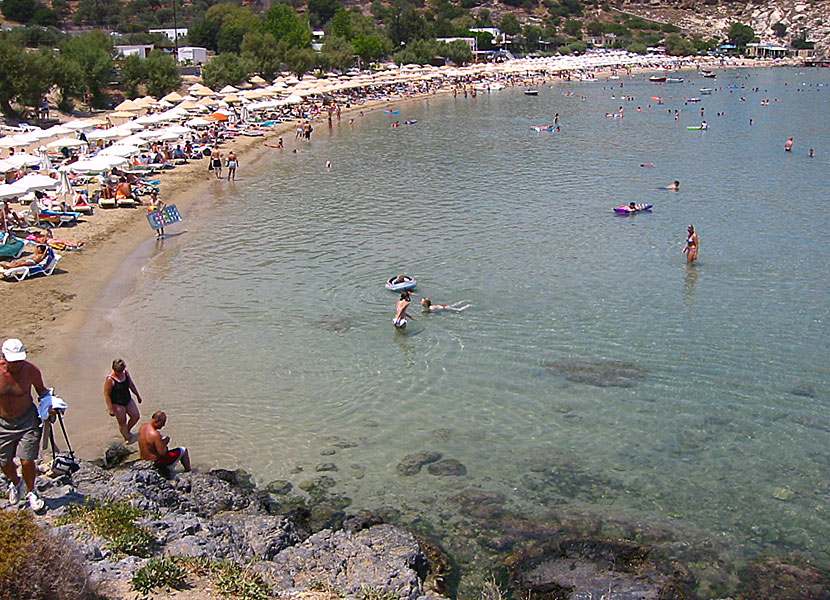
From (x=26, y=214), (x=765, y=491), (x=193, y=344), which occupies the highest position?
(x=26, y=214)

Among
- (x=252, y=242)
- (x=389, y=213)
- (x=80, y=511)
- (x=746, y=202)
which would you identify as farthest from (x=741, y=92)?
(x=80, y=511)

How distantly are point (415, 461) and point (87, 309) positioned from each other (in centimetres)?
1021

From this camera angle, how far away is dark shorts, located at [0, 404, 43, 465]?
8375 mm

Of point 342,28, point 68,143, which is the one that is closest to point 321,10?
point 342,28

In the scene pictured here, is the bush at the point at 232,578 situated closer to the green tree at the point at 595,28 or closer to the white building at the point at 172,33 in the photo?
the white building at the point at 172,33

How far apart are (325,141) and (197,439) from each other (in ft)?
130

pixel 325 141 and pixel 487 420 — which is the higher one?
pixel 325 141

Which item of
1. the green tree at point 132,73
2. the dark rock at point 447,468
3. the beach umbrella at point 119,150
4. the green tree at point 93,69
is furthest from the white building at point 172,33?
the dark rock at point 447,468

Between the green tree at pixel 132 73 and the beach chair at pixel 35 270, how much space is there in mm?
42318

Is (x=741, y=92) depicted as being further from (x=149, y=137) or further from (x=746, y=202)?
(x=149, y=137)

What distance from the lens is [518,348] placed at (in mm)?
16250

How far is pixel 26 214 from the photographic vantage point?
24.0 metres

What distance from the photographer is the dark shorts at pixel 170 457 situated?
1088cm

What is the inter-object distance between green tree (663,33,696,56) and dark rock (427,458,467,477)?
573ft
